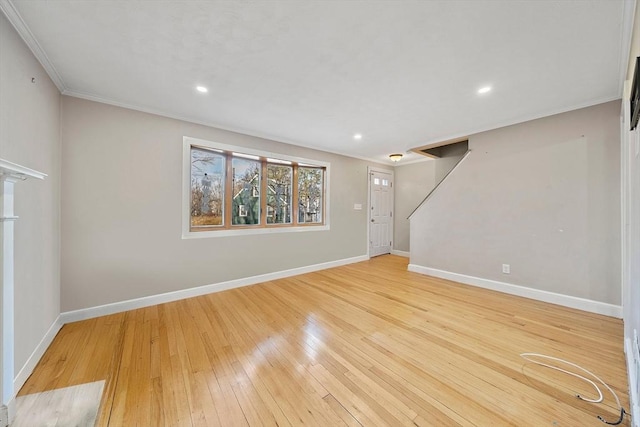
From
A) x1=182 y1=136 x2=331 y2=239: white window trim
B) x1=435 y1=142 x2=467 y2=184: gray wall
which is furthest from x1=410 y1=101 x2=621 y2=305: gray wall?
x1=182 y1=136 x2=331 y2=239: white window trim

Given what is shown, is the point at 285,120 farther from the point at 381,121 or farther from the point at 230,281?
the point at 230,281

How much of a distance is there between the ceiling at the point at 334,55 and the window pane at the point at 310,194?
167 centimetres

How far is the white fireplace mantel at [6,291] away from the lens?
3.99 feet

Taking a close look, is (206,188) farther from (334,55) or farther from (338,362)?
(338,362)

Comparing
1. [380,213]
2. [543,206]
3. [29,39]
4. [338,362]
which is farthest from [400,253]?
[29,39]

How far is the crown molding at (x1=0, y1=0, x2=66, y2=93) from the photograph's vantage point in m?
1.40

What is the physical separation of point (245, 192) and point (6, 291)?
2.70 meters

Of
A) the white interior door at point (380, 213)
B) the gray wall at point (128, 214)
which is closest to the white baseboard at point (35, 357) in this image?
the gray wall at point (128, 214)

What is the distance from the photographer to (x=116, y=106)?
2656mm

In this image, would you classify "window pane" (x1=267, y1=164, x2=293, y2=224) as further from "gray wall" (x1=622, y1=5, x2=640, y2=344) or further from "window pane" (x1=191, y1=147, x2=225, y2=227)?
"gray wall" (x1=622, y1=5, x2=640, y2=344)

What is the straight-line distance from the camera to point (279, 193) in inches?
167

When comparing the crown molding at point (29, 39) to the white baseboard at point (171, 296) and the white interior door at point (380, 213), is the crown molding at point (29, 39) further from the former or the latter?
the white interior door at point (380, 213)

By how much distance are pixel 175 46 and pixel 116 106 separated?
1548mm

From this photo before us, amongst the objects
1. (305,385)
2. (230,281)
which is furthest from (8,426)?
(230,281)
